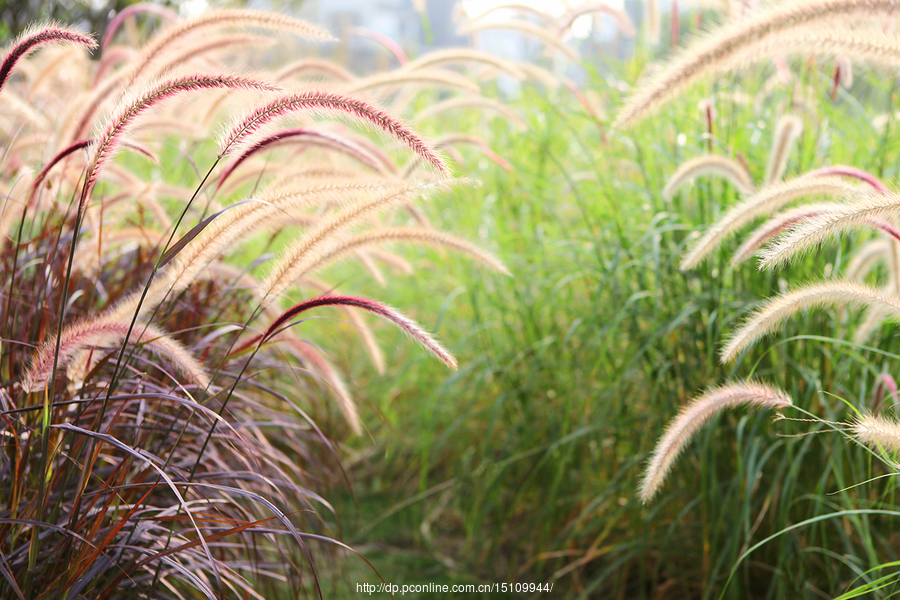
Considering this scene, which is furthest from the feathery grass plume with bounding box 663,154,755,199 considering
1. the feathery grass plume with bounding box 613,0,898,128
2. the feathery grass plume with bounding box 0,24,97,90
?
the feathery grass plume with bounding box 0,24,97,90

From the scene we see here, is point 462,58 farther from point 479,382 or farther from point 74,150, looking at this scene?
point 74,150

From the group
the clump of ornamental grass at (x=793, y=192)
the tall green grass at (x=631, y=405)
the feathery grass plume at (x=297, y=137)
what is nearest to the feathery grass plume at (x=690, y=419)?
the clump of ornamental grass at (x=793, y=192)

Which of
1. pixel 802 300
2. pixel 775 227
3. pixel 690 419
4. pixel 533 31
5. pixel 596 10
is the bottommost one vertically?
pixel 690 419

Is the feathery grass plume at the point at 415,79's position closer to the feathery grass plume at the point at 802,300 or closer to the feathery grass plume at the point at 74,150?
the feathery grass plume at the point at 74,150

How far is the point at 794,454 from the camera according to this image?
1786 millimetres

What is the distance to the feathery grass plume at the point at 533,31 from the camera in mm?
2551

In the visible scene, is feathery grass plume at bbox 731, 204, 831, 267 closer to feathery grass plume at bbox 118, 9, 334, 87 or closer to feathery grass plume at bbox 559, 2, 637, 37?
feathery grass plume at bbox 118, 9, 334, 87

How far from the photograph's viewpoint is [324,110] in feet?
3.33

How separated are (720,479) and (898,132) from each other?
1400 mm

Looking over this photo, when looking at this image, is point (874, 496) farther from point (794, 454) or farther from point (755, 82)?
point (755, 82)

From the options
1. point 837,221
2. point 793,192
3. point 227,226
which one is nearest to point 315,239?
point 227,226

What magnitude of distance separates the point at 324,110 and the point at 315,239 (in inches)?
9.7

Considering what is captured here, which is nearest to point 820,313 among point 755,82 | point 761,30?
point 761,30

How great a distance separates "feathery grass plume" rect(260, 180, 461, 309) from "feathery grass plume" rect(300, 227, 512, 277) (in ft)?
0.12
